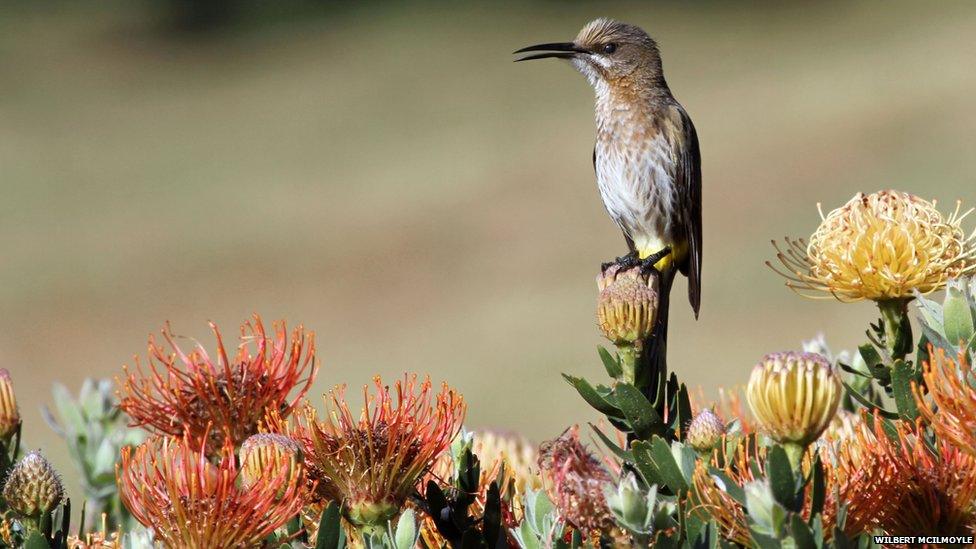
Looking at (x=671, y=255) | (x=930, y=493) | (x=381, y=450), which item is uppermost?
(x=671, y=255)

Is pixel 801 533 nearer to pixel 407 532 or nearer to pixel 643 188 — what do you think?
pixel 407 532

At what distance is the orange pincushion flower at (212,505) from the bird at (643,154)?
3460mm

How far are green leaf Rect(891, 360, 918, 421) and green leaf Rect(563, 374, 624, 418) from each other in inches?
21.1

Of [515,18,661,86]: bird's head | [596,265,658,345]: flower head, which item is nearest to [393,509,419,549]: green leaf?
[596,265,658,345]: flower head

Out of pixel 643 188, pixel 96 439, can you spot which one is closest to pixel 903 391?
pixel 96 439

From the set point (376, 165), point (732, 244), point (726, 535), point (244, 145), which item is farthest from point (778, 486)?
point (244, 145)

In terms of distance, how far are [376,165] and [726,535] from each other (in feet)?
78.3

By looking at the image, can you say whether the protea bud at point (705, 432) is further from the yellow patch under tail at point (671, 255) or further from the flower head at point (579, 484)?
the yellow patch under tail at point (671, 255)

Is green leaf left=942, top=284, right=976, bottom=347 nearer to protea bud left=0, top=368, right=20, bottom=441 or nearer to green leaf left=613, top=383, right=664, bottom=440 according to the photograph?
green leaf left=613, top=383, right=664, bottom=440

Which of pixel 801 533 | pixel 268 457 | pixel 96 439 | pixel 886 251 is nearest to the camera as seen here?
pixel 801 533

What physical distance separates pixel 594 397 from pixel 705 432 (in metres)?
0.25

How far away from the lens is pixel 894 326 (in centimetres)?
287

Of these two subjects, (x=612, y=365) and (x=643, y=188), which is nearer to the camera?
(x=612, y=365)

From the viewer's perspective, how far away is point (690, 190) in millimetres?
Result: 5809
